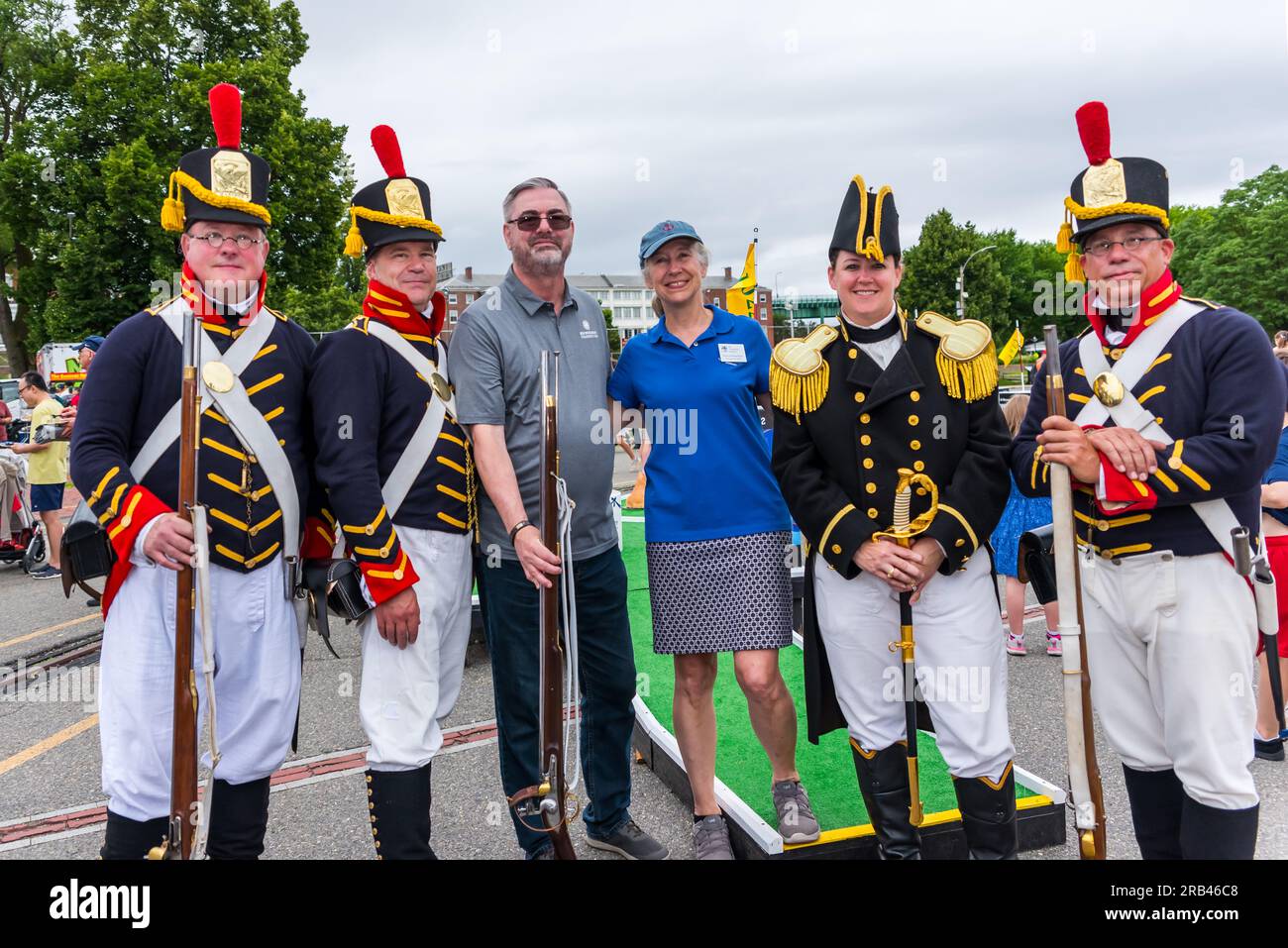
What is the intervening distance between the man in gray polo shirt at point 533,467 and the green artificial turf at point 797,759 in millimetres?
563

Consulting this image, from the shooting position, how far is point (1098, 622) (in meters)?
2.88

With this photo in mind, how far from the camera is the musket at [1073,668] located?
258 centimetres

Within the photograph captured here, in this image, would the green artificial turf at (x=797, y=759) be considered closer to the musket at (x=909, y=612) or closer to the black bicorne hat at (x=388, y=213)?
the musket at (x=909, y=612)

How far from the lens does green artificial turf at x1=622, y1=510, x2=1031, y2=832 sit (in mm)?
3699

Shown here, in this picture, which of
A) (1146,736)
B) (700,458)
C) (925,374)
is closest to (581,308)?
(700,458)

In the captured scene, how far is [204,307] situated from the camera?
284cm

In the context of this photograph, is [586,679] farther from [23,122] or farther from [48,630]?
[23,122]

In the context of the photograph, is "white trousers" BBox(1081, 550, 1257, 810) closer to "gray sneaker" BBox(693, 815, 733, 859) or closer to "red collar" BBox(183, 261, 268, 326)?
"gray sneaker" BBox(693, 815, 733, 859)

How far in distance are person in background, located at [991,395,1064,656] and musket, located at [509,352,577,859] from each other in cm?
397

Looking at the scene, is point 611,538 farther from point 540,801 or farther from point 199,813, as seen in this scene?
point 199,813

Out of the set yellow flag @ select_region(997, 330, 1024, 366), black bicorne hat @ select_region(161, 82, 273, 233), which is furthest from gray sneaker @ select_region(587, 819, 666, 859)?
yellow flag @ select_region(997, 330, 1024, 366)

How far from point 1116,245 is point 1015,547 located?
12.9 ft

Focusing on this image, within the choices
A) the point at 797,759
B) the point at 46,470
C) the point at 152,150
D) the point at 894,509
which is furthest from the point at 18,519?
the point at 152,150

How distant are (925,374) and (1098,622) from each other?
0.95m
